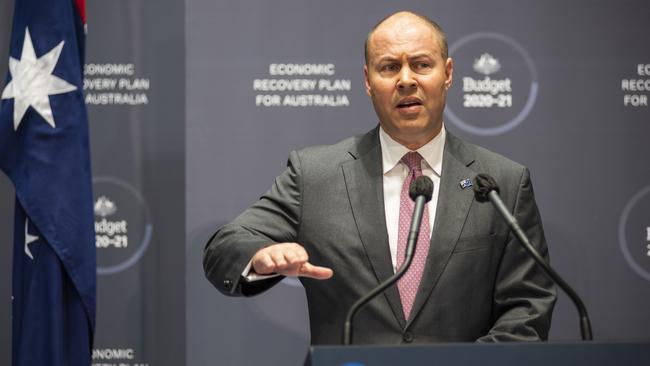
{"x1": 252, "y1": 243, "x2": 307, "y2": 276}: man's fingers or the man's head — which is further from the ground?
the man's head

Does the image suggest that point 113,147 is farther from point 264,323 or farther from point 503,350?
point 503,350

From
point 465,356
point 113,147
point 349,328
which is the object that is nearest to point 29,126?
point 113,147

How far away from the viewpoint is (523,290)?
302cm

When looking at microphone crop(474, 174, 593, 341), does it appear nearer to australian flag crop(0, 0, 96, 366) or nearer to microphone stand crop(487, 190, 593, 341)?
microphone stand crop(487, 190, 593, 341)

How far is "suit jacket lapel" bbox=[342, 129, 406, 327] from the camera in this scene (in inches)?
120

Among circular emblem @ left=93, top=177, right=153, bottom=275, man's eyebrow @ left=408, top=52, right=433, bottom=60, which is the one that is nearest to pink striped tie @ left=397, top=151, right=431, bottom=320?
man's eyebrow @ left=408, top=52, right=433, bottom=60

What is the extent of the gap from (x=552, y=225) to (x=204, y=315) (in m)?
1.86

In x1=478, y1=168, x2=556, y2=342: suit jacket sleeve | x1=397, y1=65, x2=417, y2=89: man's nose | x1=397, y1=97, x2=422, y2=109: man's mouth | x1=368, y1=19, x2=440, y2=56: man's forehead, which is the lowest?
x1=478, y1=168, x2=556, y2=342: suit jacket sleeve

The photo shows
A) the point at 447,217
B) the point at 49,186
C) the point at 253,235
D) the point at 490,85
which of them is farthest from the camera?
the point at 490,85

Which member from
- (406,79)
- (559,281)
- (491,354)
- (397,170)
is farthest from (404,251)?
(491,354)

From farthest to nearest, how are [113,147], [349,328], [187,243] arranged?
[113,147] < [187,243] < [349,328]

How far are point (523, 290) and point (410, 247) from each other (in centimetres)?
93

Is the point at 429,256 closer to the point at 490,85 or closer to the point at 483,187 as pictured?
the point at 483,187

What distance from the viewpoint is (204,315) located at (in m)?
4.19
